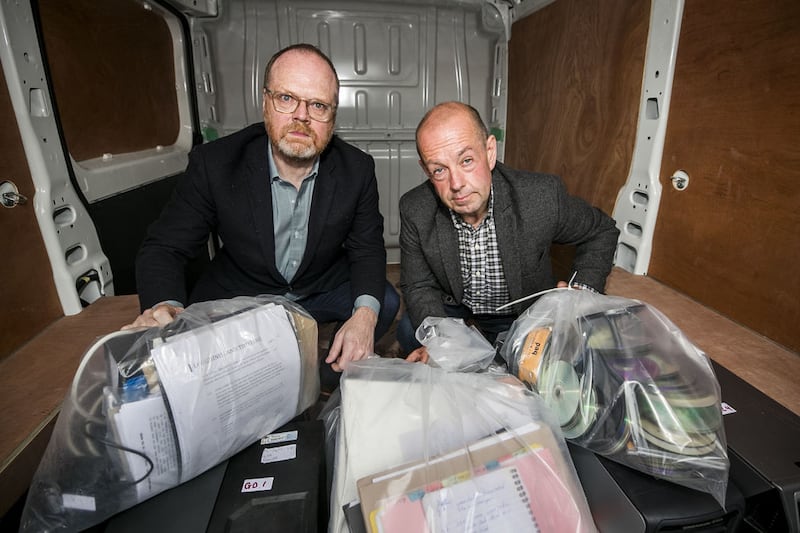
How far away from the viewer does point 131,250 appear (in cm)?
160

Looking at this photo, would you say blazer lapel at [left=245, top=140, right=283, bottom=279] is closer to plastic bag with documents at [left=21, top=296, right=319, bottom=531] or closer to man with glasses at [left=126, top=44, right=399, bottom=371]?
man with glasses at [left=126, top=44, right=399, bottom=371]

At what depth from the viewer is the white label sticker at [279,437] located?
0.84m

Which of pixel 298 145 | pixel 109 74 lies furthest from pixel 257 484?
pixel 109 74

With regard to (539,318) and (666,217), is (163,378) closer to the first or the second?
(539,318)

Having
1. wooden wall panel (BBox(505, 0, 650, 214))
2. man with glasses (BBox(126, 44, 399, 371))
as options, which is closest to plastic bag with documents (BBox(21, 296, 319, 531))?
man with glasses (BBox(126, 44, 399, 371))

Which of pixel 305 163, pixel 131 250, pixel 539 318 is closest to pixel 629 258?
pixel 539 318

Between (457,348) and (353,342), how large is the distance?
0.34 meters

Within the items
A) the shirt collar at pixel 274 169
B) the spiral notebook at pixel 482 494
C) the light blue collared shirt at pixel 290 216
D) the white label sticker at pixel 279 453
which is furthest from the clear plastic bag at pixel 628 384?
the shirt collar at pixel 274 169

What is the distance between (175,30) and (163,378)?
213cm

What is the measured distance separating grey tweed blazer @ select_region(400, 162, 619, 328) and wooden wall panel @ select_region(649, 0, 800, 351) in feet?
0.77

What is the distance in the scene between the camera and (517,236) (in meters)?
1.34

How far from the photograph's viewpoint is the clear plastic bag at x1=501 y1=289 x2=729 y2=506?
66 centimetres

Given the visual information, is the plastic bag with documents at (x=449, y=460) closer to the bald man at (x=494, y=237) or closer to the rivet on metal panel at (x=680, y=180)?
the bald man at (x=494, y=237)

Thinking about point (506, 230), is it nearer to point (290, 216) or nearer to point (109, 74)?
point (290, 216)
